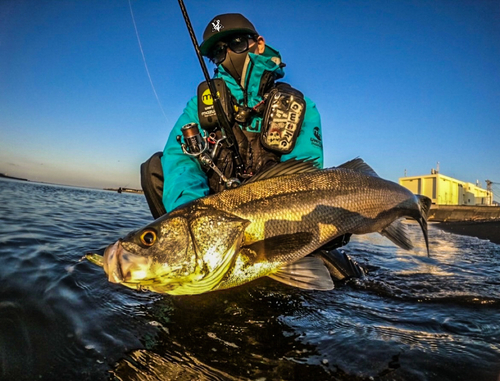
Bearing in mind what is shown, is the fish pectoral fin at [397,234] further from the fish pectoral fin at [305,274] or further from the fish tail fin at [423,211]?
the fish pectoral fin at [305,274]

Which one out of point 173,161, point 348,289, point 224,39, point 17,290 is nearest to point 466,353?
point 348,289

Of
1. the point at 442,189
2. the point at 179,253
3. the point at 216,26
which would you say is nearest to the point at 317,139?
the point at 216,26

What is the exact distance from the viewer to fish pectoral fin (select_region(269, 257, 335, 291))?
2328mm

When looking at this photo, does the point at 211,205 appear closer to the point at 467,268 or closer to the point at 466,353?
the point at 466,353

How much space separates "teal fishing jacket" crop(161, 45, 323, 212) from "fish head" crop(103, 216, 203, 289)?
75cm

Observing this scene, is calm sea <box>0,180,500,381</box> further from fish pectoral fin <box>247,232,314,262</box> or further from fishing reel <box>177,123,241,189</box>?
fishing reel <box>177,123,241,189</box>

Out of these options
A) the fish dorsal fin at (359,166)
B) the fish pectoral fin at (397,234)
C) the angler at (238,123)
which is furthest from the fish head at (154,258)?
the fish pectoral fin at (397,234)

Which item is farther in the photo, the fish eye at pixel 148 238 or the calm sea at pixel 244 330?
the fish eye at pixel 148 238

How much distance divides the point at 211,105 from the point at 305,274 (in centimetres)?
272

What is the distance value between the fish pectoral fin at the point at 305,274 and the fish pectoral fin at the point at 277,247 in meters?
0.10

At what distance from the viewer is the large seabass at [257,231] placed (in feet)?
6.79

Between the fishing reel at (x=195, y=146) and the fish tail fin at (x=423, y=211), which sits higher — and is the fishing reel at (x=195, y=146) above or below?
above

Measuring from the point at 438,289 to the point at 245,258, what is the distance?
2.53 meters

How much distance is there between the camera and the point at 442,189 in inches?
834
